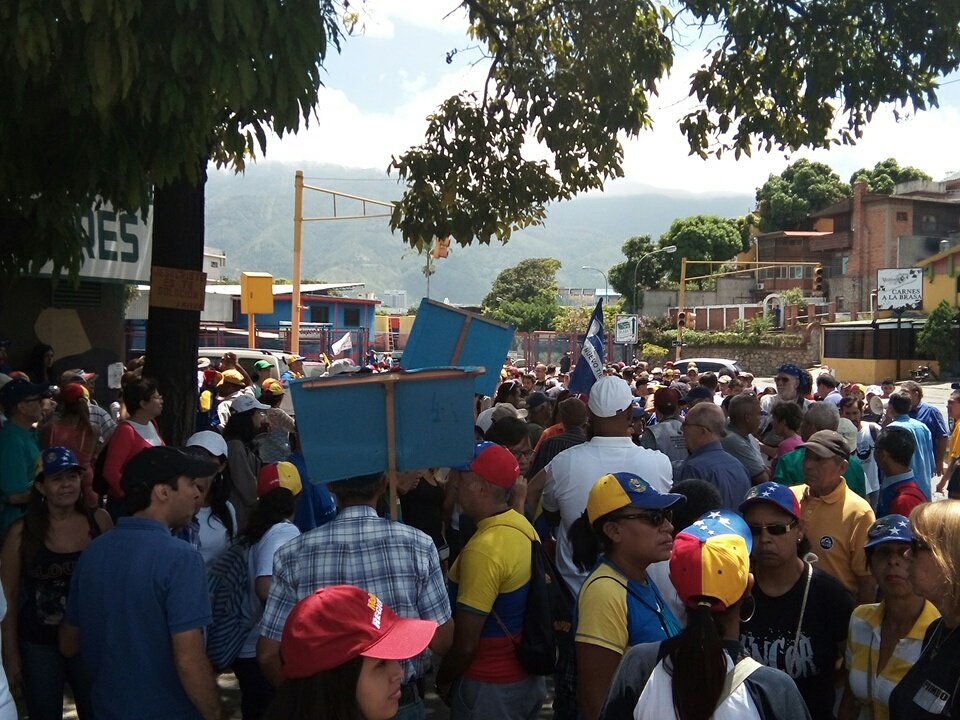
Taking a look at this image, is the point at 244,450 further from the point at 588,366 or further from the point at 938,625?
the point at 938,625

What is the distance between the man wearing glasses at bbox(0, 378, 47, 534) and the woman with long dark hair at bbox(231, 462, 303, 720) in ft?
7.53

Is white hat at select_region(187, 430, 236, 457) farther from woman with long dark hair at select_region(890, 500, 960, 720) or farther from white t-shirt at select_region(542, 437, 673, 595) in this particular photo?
woman with long dark hair at select_region(890, 500, 960, 720)

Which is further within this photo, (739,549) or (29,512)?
(29,512)

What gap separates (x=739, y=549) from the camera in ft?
8.52

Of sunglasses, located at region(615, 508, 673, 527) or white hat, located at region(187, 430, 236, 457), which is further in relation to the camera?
white hat, located at region(187, 430, 236, 457)

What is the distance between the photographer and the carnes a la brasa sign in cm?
4800

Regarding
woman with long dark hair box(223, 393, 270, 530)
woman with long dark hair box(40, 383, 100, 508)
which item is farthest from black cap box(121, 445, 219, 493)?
woman with long dark hair box(40, 383, 100, 508)

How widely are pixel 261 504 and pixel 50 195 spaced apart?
8.28 feet

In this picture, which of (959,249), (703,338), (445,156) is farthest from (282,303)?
(445,156)

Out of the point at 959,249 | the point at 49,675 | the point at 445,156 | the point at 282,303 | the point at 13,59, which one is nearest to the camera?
the point at 49,675

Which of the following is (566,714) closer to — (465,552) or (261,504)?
(465,552)

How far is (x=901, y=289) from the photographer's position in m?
48.6

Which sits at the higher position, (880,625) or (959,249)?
(959,249)

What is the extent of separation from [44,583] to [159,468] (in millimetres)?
1105
